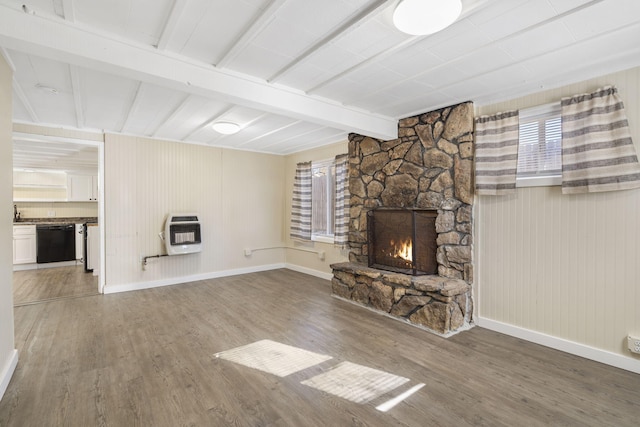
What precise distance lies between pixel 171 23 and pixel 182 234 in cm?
378

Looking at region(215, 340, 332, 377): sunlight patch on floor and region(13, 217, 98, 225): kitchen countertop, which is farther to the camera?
region(13, 217, 98, 225): kitchen countertop

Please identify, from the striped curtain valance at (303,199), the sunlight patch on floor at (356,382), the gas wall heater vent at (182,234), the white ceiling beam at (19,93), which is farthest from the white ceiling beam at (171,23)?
the striped curtain valance at (303,199)

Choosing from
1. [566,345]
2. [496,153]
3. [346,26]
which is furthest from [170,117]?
[566,345]

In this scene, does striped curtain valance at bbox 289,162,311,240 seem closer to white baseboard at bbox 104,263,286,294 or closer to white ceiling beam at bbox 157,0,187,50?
white baseboard at bbox 104,263,286,294

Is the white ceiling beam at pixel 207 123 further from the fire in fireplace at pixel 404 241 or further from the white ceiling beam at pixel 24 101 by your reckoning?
the fire in fireplace at pixel 404 241

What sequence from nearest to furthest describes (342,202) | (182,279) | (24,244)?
(342,202) < (182,279) < (24,244)

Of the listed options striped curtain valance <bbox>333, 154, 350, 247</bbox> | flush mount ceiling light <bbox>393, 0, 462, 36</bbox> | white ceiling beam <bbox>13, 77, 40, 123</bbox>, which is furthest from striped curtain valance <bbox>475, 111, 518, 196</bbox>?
white ceiling beam <bbox>13, 77, 40, 123</bbox>

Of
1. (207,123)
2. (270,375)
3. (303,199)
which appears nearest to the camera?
(270,375)

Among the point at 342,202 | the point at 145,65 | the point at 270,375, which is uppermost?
the point at 145,65

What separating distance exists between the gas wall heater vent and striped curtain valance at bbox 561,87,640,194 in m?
5.03

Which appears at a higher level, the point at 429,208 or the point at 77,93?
the point at 77,93

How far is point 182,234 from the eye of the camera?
16.6ft

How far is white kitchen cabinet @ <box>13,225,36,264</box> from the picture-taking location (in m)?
6.38

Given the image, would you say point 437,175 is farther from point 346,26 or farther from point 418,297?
point 346,26
